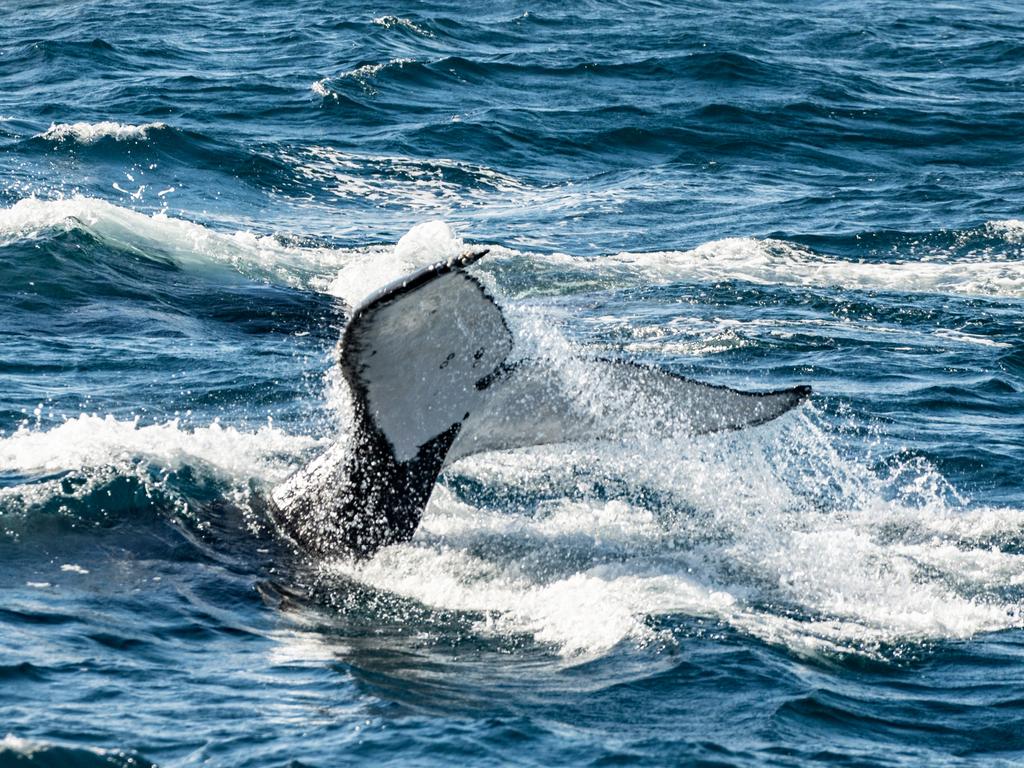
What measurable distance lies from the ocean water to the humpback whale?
207mm

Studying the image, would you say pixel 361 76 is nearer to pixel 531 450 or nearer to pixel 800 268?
pixel 800 268

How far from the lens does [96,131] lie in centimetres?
2370

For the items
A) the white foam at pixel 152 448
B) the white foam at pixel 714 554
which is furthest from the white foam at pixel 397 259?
the white foam at pixel 714 554

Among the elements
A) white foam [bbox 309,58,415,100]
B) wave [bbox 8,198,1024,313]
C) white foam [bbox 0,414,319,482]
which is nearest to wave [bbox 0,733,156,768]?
white foam [bbox 0,414,319,482]

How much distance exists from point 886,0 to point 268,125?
19810 mm

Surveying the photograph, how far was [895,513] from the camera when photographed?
953 cm

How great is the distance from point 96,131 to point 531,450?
49.4ft

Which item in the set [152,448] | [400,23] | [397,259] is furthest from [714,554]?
[400,23]

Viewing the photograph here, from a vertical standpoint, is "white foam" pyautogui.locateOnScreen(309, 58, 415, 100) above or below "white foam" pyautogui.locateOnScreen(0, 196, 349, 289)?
above

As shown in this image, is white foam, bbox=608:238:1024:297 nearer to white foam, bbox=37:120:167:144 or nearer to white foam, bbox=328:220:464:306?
white foam, bbox=328:220:464:306

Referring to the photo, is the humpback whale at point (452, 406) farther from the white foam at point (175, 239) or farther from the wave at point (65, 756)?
the white foam at point (175, 239)

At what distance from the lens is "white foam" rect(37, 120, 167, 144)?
921 inches

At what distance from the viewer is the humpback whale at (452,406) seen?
655 cm

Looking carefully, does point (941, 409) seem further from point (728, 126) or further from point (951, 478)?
point (728, 126)
